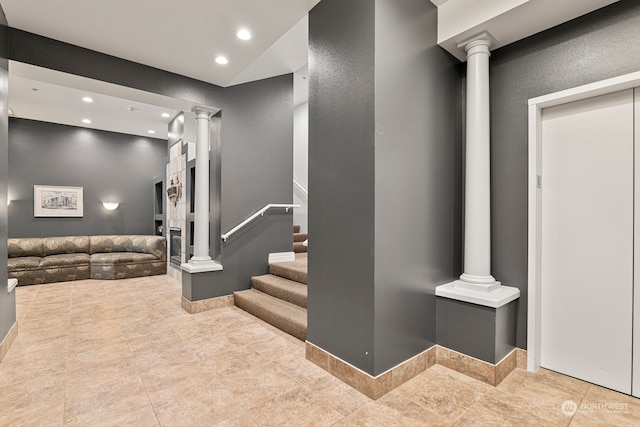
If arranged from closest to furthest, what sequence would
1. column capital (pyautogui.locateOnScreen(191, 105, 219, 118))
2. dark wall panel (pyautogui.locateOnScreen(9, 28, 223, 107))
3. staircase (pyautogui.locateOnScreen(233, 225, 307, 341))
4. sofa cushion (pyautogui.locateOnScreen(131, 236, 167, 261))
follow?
1. dark wall panel (pyautogui.locateOnScreen(9, 28, 223, 107))
2. staircase (pyautogui.locateOnScreen(233, 225, 307, 341))
3. column capital (pyautogui.locateOnScreen(191, 105, 219, 118))
4. sofa cushion (pyautogui.locateOnScreen(131, 236, 167, 261))

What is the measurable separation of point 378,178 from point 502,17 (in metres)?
1.45

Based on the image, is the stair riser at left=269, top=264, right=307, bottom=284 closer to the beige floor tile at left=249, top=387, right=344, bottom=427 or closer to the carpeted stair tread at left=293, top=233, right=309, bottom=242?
the carpeted stair tread at left=293, top=233, right=309, bottom=242

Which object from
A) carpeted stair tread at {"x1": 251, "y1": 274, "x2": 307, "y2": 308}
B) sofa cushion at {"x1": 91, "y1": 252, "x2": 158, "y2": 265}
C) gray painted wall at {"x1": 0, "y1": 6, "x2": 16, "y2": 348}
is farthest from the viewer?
sofa cushion at {"x1": 91, "y1": 252, "x2": 158, "y2": 265}

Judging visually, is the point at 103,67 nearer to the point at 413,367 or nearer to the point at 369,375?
the point at 369,375

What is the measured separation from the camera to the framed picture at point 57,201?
6.94 m

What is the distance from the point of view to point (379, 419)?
1831 mm

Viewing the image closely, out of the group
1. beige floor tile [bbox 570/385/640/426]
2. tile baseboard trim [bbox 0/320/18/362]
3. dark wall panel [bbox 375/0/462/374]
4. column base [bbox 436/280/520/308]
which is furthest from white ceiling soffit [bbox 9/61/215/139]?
beige floor tile [bbox 570/385/640/426]

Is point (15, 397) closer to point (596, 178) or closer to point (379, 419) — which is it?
point (379, 419)

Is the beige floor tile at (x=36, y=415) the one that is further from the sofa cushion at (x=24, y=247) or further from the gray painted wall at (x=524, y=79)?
the sofa cushion at (x=24, y=247)

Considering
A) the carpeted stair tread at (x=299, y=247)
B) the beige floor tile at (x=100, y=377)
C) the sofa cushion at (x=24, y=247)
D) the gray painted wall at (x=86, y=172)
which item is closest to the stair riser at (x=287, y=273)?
the carpeted stair tread at (x=299, y=247)

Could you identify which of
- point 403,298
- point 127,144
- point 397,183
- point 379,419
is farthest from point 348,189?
point 127,144

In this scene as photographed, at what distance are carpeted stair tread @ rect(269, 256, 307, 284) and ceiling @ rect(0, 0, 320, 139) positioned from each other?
2.49 meters

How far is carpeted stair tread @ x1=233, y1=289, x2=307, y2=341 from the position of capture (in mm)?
3102

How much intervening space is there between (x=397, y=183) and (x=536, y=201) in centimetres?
114
